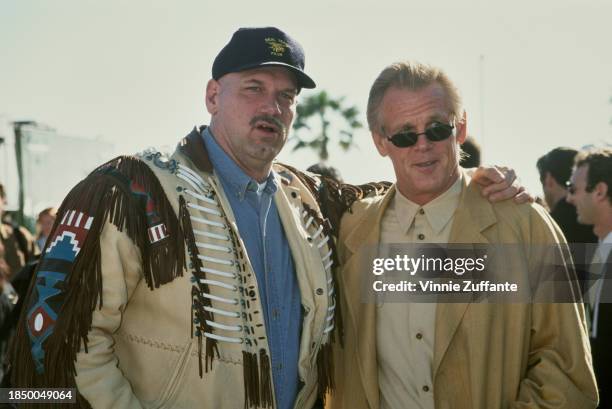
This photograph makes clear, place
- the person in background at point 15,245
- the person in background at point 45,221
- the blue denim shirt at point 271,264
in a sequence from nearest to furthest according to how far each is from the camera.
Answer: the blue denim shirt at point 271,264 < the person in background at point 15,245 < the person in background at point 45,221

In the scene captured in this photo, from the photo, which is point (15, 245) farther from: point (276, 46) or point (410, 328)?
point (410, 328)

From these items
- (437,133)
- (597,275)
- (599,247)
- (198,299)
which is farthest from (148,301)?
(599,247)

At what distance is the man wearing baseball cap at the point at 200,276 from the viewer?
235 centimetres

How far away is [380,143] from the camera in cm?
316

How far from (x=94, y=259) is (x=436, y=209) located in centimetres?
155

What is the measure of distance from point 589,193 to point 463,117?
6.11 ft

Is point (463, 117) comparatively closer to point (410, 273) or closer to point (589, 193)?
point (410, 273)

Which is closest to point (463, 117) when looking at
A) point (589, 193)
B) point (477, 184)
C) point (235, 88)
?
point (477, 184)

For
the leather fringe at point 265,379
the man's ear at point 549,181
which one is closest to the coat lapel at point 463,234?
the leather fringe at point 265,379

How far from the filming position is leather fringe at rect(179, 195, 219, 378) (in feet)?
8.04

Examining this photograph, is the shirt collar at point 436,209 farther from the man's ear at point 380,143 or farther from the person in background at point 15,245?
the person in background at point 15,245

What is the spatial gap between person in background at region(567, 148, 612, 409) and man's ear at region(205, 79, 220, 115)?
278 centimetres

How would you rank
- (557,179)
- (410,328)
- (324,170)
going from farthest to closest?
(557,179)
(324,170)
(410,328)

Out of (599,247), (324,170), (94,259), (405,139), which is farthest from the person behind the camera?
(324,170)
